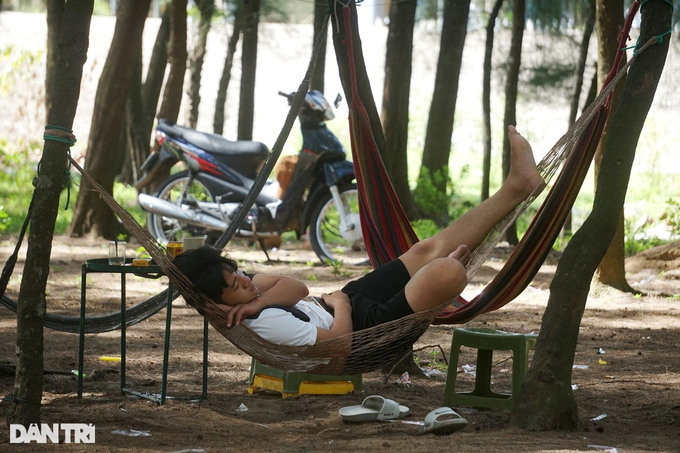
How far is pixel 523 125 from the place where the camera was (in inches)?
699

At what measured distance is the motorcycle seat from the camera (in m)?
6.38

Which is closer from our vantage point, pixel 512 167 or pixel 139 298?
pixel 512 167

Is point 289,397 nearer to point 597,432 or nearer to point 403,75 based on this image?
point 597,432

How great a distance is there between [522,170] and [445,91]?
5.48 m

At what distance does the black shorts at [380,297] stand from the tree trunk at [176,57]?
6.42 m

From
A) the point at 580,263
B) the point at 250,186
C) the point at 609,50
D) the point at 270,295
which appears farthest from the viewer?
the point at 250,186

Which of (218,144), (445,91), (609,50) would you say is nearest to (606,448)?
(609,50)

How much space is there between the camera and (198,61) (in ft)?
39.0

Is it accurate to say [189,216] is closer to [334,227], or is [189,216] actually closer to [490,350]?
[334,227]

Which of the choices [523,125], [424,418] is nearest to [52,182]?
[424,418]

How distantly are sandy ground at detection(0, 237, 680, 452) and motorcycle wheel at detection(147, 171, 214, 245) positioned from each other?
4.82 ft

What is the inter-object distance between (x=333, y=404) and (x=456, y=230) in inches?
31.1

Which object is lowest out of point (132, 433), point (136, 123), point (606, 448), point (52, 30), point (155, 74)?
point (132, 433)

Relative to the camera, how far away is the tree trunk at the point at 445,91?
27.2 feet
